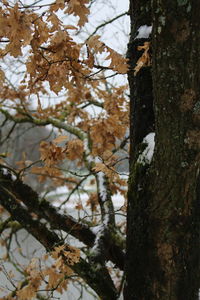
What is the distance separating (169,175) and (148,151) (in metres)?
0.25

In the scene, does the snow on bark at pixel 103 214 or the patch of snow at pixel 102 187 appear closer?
the snow on bark at pixel 103 214

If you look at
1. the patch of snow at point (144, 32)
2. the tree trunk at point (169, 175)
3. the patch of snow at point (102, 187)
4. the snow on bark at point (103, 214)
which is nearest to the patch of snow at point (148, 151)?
the tree trunk at point (169, 175)

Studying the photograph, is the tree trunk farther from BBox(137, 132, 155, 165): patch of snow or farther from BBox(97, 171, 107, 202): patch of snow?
BBox(97, 171, 107, 202): patch of snow

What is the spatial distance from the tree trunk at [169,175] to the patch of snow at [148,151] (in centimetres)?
3

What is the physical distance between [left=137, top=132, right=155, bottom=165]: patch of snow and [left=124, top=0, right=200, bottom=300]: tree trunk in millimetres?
26

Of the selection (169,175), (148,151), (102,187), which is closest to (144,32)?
(148,151)

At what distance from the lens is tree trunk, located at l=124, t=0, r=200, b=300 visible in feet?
4.55

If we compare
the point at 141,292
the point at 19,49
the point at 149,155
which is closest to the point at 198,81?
the point at 149,155

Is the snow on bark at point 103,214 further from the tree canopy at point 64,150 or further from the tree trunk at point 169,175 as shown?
the tree trunk at point 169,175

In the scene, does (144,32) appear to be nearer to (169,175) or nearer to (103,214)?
(169,175)

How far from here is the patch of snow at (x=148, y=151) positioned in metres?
1.79

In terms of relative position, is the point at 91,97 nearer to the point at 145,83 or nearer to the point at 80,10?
the point at 145,83

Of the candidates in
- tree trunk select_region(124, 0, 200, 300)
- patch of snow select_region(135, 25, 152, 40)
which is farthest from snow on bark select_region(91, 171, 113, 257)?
patch of snow select_region(135, 25, 152, 40)

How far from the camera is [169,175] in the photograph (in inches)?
62.6
